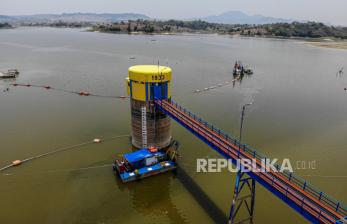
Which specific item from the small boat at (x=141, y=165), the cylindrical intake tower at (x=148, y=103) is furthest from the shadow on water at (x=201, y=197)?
the cylindrical intake tower at (x=148, y=103)

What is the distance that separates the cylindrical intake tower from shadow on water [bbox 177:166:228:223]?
5238mm

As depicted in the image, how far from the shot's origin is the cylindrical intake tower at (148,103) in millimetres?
30406

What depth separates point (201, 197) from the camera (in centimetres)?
2597

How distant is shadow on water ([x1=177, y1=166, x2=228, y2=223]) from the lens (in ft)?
77.5

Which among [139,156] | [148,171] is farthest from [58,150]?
[148,171]

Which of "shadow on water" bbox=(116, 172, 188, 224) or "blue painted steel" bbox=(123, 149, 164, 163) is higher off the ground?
"blue painted steel" bbox=(123, 149, 164, 163)

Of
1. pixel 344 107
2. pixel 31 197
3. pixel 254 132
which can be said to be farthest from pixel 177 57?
pixel 31 197

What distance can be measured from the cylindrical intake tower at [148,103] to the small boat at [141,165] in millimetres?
3497

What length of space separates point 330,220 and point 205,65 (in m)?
90.1

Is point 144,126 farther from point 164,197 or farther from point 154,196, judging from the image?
point 164,197

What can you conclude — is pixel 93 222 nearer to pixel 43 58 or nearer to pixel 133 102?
pixel 133 102

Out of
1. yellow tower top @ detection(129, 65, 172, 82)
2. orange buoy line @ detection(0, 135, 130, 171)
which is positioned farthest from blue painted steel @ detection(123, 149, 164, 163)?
orange buoy line @ detection(0, 135, 130, 171)

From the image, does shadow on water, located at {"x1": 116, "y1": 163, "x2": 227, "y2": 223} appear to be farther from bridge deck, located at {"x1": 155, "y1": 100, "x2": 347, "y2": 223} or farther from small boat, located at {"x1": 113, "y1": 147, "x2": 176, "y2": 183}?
bridge deck, located at {"x1": 155, "y1": 100, "x2": 347, "y2": 223}

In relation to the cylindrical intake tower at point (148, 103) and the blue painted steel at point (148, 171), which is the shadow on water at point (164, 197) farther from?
the cylindrical intake tower at point (148, 103)
